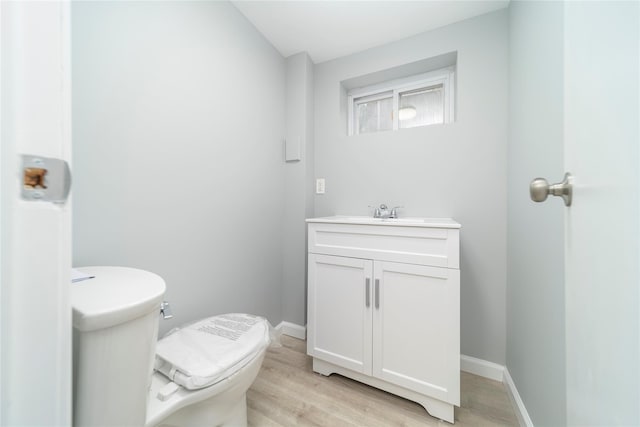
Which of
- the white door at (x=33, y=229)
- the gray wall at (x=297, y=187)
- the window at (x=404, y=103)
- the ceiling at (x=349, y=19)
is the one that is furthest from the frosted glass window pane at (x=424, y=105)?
the white door at (x=33, y=229)

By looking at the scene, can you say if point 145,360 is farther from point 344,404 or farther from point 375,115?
point 375,115

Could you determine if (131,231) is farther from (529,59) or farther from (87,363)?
(529,59)

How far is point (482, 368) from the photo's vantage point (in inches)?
55.3

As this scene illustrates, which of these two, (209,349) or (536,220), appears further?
(536,220)

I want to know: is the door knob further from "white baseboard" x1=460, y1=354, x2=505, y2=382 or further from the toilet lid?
"white baseboard" x1=460, y1=354, x2=505, y2=382

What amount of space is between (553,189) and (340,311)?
43.1 inches

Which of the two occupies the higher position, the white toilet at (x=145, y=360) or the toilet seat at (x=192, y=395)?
the white toilet at (x=145, y=360)

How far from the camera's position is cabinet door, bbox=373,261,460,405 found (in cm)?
107

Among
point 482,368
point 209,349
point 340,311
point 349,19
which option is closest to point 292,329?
point 340,311

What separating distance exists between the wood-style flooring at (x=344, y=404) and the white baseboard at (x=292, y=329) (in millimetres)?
353

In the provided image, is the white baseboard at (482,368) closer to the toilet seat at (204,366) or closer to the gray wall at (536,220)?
the gray wall at (536,220)

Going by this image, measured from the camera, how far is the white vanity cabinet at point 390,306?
108cm

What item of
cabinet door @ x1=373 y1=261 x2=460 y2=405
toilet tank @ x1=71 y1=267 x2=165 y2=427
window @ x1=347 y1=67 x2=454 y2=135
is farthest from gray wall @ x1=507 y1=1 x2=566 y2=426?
toilet tank @ x1=71 y1=267 x2=165 y2=427

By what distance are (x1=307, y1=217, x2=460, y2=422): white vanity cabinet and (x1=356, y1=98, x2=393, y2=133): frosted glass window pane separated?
1.01 m
